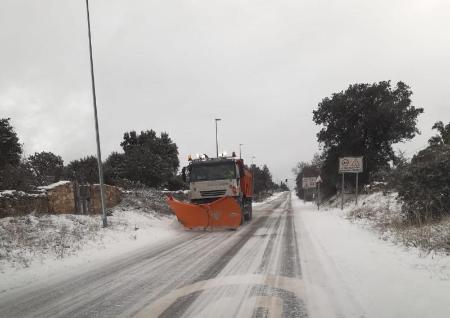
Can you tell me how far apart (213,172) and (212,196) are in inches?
45.5

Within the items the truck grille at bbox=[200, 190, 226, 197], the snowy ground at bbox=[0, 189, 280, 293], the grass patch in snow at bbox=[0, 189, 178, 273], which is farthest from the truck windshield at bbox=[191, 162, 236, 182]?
the grass patch in snow at bbox=[0, 189, 178, 273]

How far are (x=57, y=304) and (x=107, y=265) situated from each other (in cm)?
339

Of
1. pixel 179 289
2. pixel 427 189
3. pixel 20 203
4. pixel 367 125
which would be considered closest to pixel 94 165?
pixel 367 125

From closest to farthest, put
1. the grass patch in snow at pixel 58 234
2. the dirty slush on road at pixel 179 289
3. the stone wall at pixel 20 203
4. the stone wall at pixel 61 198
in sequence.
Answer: the dirty slush on road at pixel 179 289, the grass patch in snow at pixel 58 234, the stone wall at pixel 20 203, the stone wall at pixel 61 198

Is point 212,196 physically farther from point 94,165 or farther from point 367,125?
point 94,165

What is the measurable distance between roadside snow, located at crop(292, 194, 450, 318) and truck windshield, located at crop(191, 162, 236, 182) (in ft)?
27.5

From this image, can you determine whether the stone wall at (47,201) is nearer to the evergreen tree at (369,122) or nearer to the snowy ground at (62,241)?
the snowy ground at (62,241)

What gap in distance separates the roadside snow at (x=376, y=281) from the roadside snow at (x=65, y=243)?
5.49 meters

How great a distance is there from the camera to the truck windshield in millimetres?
19312

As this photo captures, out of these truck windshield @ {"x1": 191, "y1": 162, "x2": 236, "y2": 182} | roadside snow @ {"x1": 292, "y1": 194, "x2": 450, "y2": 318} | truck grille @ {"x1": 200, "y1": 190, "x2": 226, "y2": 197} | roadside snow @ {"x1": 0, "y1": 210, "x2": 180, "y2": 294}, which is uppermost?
truck windshield @ {"x1": 191, "y1": 162, "x2": 236, "y2": 182}

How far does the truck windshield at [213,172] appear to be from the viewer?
63.4ft

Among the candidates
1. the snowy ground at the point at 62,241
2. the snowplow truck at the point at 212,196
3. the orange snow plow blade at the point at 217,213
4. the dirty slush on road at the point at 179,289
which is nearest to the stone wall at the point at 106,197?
the snowy ground at the point at 62,241

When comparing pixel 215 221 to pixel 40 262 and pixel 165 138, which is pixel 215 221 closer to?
pixel 40 262

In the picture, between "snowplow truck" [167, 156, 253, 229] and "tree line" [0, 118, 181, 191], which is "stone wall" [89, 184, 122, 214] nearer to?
"tree line" [0, 118, 181, 191]
